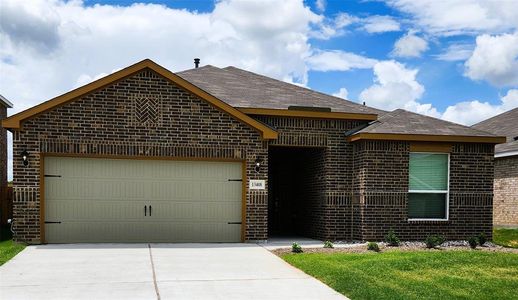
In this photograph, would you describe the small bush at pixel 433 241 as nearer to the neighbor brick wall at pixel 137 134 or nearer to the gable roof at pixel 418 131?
the gable roof at pixel 418 131

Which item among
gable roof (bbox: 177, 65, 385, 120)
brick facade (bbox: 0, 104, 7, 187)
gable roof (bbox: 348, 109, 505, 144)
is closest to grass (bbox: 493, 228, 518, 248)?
gable roof (bbox: 348, 109, 505, 144)

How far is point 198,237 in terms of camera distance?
13680 millimetres

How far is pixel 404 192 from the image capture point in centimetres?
1431

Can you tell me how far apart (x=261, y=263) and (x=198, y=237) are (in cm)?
355

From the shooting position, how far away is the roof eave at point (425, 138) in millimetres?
13914

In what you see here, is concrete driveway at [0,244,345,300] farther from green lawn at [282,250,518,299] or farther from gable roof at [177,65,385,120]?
gable roof at [177,65,385,120]

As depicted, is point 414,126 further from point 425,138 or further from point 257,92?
point 257,92

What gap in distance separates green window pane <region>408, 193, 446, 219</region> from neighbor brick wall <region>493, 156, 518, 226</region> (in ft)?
23.4

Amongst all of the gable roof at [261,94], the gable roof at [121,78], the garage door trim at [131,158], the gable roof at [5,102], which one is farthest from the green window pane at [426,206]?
the gable roof at [5,102]

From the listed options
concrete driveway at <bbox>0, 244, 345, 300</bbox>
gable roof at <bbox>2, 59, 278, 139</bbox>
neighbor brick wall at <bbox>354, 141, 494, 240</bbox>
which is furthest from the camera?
neighbor brick wall at <bbox>354, 141, 494, 240</bbox>

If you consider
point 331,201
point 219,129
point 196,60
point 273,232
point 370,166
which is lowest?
point 273,232

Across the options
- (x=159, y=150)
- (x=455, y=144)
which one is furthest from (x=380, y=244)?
(x=159, y=150)

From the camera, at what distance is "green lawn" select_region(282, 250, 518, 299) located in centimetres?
790

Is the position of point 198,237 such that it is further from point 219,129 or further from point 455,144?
point 455,144
